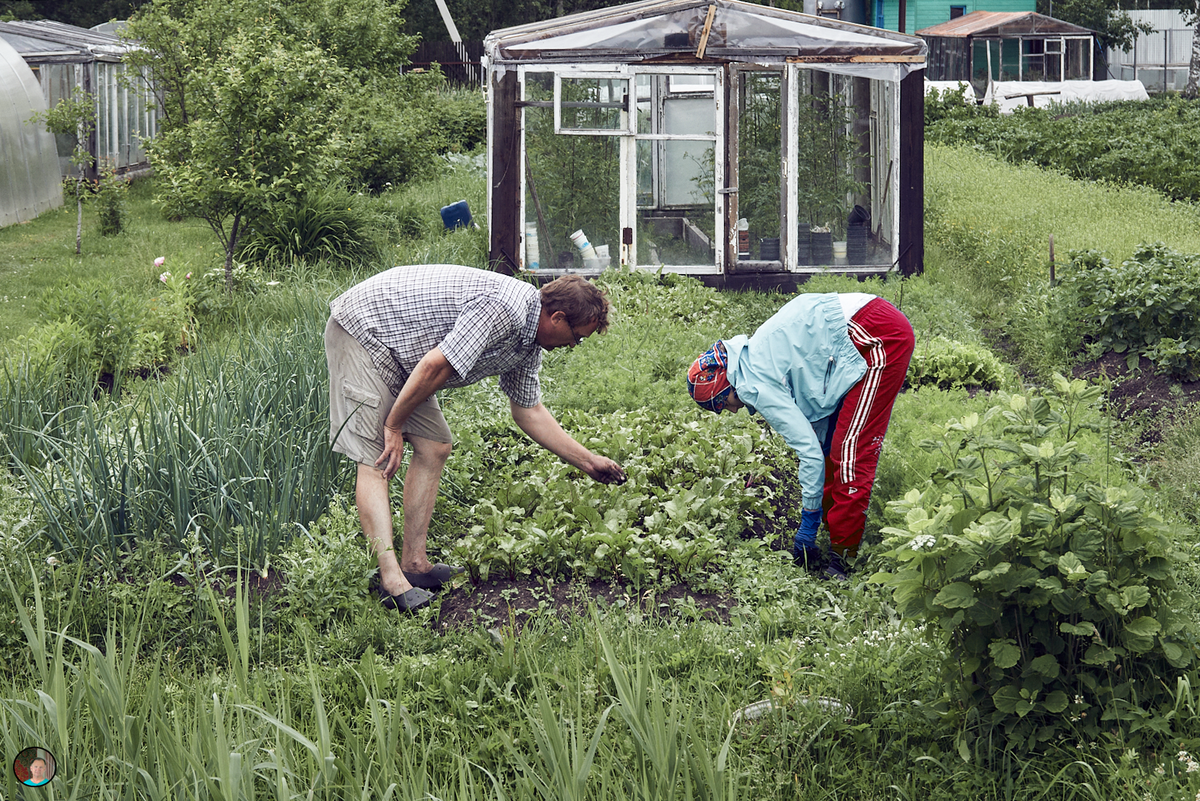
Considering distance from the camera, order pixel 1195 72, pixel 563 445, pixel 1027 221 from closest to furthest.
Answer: pixel 563 445 < pixel 1027 221 < pixel 1195 72

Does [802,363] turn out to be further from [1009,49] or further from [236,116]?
[1009,49]

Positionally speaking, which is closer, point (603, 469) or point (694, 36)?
point (603, 469)

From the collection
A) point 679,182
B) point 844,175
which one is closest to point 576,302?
point 679,182

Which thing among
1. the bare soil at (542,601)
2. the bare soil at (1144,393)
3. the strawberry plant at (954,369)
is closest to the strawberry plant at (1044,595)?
the bare soil at (542,601)

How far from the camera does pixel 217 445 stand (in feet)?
14.6

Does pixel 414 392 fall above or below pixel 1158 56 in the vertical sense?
below

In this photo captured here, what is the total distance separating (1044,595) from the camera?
2.76 meters

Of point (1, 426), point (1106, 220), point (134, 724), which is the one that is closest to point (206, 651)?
point (134, 724)

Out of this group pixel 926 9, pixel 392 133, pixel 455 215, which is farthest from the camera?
pixel 926 9

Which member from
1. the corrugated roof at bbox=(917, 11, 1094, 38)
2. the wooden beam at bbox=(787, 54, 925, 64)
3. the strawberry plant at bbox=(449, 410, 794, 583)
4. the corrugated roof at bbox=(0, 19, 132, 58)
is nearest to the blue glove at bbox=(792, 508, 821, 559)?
the strawberry plant at bbox=(449, 410, 794, 583)

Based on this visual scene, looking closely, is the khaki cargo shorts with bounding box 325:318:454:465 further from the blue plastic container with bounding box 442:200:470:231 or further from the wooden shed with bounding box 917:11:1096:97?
the wooden shed with bounding box 917:11:1096:97

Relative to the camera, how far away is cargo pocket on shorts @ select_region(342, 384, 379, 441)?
4.19 m

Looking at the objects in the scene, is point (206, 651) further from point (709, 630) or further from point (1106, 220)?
point (1106, 220)

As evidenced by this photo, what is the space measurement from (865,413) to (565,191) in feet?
22.5
